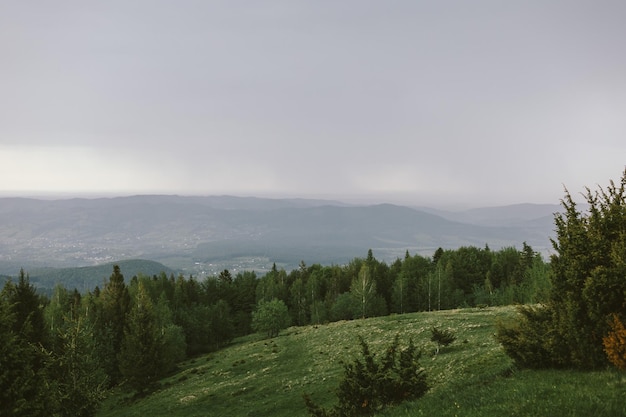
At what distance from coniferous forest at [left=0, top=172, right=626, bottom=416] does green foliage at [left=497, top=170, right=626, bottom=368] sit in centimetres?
5

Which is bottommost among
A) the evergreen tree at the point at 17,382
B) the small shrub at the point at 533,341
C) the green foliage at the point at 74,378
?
the green foliage at the point at 74,378

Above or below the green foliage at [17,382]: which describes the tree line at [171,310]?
below

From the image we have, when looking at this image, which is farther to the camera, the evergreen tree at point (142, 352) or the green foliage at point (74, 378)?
the evergreen tree at point (142, 352)

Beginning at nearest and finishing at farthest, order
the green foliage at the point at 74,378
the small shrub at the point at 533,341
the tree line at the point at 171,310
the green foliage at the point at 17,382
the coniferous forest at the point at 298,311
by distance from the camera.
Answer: the coniferous forest at the point at 298,311 < the small shrub at the point at 533,341 < the green foliage at the point at 17,382 < the tree line at the point at 171,310 < the green foliage at the point at 74,378

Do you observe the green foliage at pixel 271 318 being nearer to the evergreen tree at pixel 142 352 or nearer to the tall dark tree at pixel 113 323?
the tall dark tree at pixel 113 323

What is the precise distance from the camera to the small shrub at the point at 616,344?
13977 millimetres

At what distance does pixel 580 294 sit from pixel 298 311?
96869 mm

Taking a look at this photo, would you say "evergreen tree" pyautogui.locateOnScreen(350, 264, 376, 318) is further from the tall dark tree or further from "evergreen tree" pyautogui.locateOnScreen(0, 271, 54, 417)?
"evergreen tree" pyautogui.locateOnScreen(0, 271, 54, 417)

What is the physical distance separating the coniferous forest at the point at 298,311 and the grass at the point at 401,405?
1.69 metres

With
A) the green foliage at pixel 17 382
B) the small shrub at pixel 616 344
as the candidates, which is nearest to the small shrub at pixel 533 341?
the small shrub at pixel 616 344

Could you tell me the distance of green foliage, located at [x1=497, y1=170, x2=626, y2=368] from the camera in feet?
48.8

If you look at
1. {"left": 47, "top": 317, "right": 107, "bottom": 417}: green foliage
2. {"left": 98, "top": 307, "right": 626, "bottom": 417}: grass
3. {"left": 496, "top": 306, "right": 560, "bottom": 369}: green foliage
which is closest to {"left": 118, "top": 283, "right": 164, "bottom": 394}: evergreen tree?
{"left": 98, "top": 307, "right": 626, "bottom": 417}: grass

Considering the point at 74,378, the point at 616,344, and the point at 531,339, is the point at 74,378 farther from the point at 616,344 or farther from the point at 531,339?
the point at 616,344

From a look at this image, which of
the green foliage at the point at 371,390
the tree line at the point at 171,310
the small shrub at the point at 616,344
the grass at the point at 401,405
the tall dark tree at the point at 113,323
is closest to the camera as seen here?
the grass at the point at 401,405
